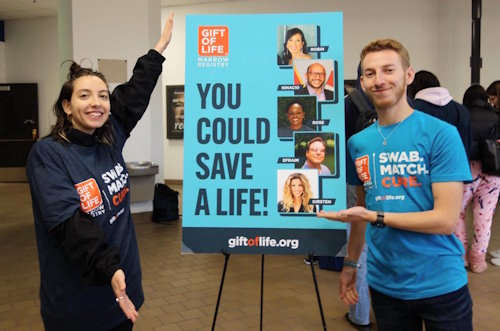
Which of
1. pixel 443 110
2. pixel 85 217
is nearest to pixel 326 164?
pixel 85 217

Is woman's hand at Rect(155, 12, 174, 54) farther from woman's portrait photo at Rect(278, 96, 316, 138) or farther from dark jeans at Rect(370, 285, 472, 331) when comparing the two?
dark jeans at Rect(370, 285, 472, 331)

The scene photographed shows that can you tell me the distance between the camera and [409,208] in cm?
146

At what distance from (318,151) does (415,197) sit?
58 cm

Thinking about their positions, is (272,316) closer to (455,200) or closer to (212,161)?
(212,161)

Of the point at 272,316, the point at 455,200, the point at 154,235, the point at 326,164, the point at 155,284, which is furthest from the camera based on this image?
the point at 154,235

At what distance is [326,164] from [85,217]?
3.39 feet

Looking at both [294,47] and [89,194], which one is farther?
[294,47]

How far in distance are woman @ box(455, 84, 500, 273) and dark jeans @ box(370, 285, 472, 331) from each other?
2.75 metres

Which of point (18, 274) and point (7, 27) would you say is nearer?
point (18, 274)

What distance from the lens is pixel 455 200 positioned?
1.40m

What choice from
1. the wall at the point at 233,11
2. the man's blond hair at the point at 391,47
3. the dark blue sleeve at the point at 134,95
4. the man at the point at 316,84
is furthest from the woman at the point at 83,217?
the wall at the point at 233,11

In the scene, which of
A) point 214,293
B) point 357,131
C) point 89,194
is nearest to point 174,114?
point 214,293

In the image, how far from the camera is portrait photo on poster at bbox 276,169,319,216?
194 centimetres

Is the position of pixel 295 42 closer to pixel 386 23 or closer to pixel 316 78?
pixel 316 78
